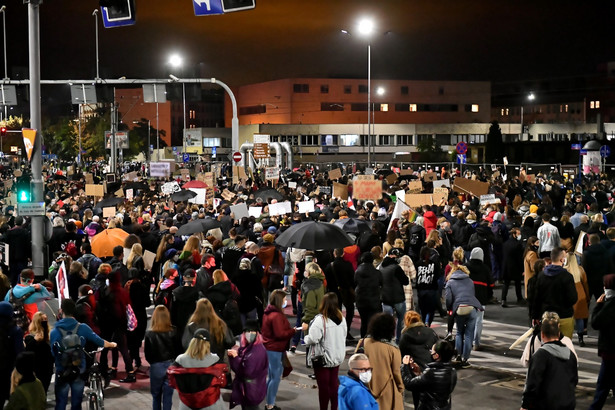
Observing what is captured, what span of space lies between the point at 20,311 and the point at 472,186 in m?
17.0

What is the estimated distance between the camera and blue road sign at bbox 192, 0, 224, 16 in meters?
15.7

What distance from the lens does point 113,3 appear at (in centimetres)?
1515

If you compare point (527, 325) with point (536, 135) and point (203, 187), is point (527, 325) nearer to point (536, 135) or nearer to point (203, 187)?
point (203, 187)

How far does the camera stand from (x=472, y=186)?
25.7 metres

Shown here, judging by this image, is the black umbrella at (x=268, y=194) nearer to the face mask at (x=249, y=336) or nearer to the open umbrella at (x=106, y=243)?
the open umbrella at (x=106, y=243)

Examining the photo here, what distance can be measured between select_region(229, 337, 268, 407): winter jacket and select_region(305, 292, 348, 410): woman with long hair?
2.37 feet

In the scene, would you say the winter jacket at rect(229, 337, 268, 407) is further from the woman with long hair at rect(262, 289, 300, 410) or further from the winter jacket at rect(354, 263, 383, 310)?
the winter jacket at rect(354, 263, 383, 310)

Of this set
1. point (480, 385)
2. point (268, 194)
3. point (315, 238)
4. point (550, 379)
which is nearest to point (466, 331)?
point (480, 385)

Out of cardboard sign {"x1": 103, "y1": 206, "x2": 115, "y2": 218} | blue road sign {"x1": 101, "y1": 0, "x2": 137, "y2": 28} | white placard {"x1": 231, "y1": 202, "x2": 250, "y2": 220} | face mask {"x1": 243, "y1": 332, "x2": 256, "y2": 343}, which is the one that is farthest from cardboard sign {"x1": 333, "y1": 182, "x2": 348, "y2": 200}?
face mask {"x1": 243, "y1": 332, "x2": 256, "y2": 343}

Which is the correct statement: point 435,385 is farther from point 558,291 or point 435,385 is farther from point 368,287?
point 368,287

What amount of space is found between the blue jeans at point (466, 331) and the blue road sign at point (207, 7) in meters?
7.20

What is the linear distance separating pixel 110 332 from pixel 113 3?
6.27 m

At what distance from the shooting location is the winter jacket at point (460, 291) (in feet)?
42.0

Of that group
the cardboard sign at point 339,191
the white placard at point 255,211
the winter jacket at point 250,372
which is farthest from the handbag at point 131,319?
the cardboard sign at point 339,191
